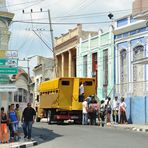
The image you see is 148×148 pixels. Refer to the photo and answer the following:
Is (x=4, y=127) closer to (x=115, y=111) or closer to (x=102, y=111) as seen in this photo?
(x=102, y=111)

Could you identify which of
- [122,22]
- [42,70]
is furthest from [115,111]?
[42,70]

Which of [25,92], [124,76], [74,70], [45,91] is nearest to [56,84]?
[45,91]

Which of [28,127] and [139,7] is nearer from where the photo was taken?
[28,127]

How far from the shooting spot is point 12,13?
24422 mm

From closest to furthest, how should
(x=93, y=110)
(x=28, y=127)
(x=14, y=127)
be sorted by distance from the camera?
1. (x=28, y=127)
2. (x=14, y=127)
3. (x=93, y=110)

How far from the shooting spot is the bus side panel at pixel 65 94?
104 ft

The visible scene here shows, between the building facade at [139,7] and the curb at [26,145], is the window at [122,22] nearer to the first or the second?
the building facade at [139,7]

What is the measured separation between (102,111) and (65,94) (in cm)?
278

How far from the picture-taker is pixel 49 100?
33.7m

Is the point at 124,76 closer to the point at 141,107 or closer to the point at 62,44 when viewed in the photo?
the point at 141,107

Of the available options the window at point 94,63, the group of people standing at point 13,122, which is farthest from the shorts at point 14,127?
the window at point 94,63

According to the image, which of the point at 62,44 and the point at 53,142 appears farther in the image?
the point at 62,44

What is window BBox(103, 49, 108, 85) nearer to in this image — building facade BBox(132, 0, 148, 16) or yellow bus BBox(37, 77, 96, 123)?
yellow bus BBox(37, 77, 96, 123)

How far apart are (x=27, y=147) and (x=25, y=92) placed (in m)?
41.7
